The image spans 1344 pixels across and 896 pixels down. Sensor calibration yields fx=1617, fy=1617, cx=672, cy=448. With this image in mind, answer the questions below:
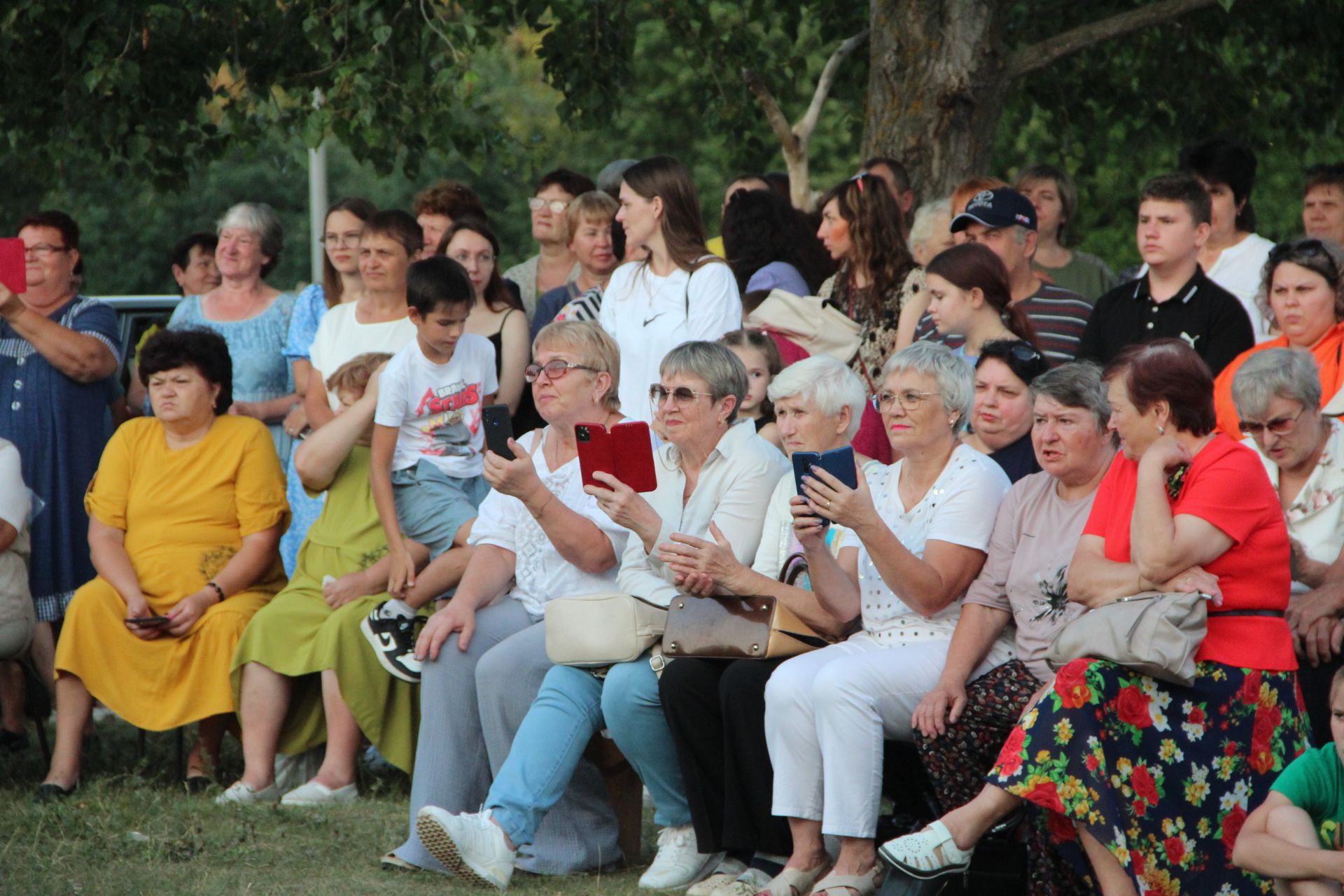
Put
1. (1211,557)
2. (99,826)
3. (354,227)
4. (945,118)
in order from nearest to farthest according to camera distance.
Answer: (1211,557) → (99,826) → (354,227) → (945,118)

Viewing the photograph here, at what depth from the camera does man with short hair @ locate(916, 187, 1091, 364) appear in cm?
627

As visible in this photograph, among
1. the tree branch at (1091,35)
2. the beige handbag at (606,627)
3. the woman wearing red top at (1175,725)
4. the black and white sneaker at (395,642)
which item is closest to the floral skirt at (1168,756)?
the woman wearing red top at (1175,725)

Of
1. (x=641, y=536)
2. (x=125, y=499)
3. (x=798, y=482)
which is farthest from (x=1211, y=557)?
(x=125, y=499)

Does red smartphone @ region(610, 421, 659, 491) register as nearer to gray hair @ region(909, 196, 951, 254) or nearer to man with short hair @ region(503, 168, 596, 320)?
gray hair @ region(909, 196, 951, 254)

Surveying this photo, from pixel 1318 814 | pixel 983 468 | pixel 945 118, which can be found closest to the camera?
pixel 1318 814

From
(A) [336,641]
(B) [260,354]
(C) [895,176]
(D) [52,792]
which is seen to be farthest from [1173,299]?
(D) [52,792]

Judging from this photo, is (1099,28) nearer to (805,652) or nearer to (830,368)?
(830,368)

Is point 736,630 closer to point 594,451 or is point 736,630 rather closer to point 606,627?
point 606,627

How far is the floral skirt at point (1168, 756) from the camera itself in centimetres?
423

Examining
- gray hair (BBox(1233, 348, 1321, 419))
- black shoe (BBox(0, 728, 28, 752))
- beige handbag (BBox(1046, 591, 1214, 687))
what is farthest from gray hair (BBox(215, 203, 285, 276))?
beige handbag (BBox(1046, 591, 1214, 687))

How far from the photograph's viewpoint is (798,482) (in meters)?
4.62

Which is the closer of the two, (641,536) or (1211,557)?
(1211,557)

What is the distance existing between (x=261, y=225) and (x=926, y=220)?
A: 327 centimetres

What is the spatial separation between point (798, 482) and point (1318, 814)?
1608 millimetres
